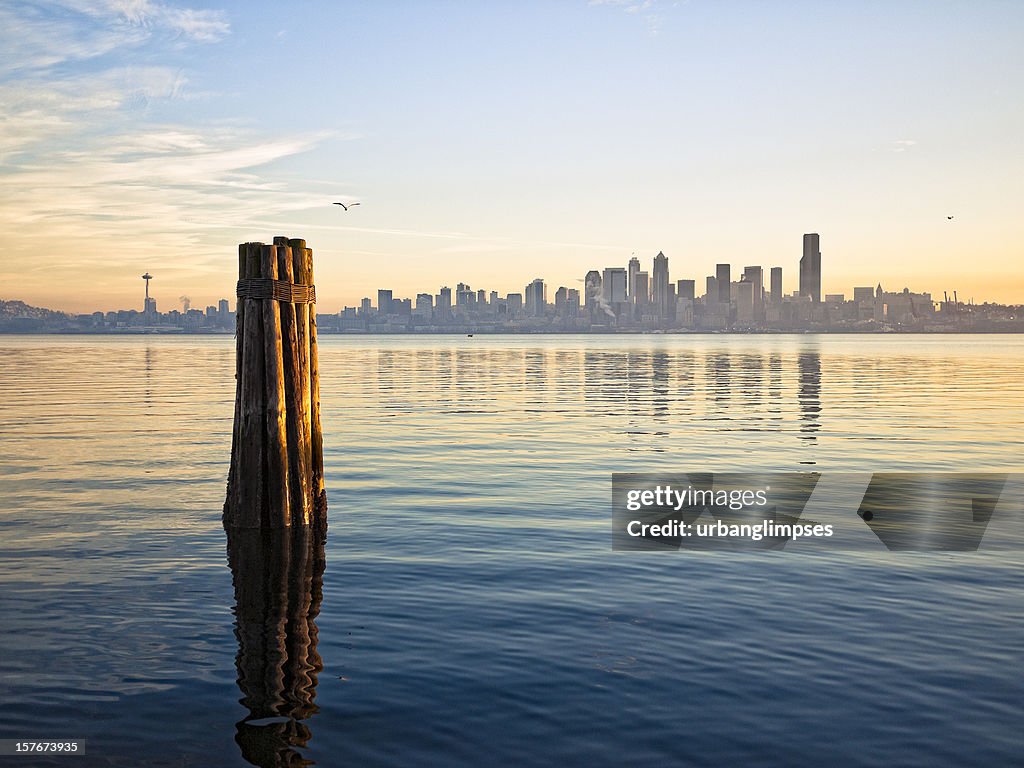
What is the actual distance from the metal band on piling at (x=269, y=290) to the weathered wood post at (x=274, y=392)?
2 cm

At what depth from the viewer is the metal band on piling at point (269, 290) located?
15.9 m

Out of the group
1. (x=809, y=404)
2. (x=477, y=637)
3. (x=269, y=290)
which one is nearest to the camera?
(x=477, y=637)

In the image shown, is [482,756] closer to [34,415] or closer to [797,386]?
[34,415]

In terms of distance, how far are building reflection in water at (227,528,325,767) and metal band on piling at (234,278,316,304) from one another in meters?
4.03

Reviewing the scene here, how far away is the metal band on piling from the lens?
52.1ft

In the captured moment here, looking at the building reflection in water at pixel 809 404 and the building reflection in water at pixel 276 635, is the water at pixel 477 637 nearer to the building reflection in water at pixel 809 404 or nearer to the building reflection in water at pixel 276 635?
the building reflection in water at pixel 276 635

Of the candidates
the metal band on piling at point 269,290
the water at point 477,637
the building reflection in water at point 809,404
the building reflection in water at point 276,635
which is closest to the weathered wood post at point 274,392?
the metal band on piling at point 269,290

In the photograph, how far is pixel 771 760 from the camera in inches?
331

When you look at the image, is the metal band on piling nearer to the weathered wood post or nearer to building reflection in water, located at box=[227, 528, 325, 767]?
the weathered wood post

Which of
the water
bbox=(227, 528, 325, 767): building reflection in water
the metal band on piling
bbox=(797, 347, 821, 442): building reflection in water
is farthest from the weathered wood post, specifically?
bbox=(797, 347, 821, 442): building reflection in water

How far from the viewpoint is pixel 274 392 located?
16.0m

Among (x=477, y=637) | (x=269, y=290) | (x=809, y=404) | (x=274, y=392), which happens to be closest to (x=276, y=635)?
(x=477, y=637)

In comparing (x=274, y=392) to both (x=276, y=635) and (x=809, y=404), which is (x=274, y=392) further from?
(x=809, y=404)

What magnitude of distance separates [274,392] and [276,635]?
5.10m
